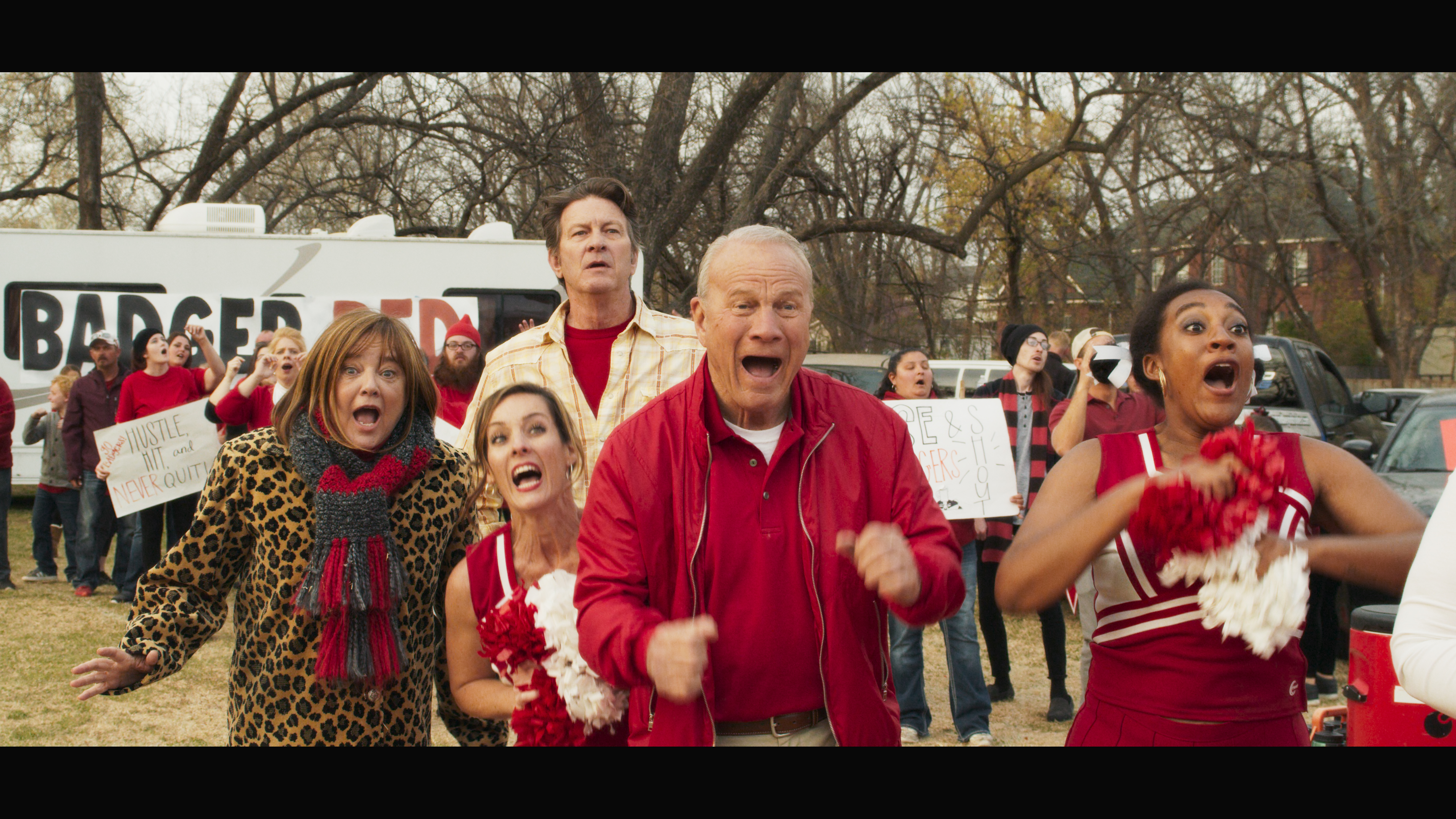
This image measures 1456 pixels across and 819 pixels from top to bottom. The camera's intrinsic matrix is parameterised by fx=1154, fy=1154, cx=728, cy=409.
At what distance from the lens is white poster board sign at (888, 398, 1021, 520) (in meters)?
6.96

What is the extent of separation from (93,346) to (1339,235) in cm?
2841

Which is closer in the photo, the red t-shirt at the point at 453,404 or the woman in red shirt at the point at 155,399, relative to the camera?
the red t-shirt at the point at 453,404

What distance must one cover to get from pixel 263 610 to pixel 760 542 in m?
1.44

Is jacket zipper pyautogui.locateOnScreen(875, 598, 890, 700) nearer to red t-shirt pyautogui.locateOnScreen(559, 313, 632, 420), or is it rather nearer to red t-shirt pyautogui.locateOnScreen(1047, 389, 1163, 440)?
red t-shirt pyautogui.locateOnScreen(559, 313, 632, 420)

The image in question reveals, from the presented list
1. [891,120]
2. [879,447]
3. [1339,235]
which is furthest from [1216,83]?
[879,447]

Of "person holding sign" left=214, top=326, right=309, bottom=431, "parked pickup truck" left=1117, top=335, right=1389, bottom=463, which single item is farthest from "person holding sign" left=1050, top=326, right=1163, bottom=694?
"person holding sign" left=214, top=326, right=309, bottom=431

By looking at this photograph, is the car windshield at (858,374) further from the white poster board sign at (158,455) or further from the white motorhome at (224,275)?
the white poster board sign at (158,455)

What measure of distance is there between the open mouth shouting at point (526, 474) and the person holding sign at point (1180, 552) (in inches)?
51.7

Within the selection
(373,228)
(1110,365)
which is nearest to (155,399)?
(373,228)

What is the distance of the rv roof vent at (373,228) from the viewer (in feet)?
42.9

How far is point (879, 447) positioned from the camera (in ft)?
7.93

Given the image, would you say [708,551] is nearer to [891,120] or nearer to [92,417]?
[92,417]

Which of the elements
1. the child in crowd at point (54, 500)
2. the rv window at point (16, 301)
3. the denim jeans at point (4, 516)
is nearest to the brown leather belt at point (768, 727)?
the child in crowd at point (54, 500)

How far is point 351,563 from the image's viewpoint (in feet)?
9.56
